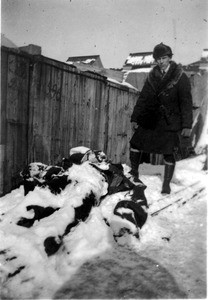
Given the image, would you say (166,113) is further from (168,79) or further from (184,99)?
(168,79)

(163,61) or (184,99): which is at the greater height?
(163,61)

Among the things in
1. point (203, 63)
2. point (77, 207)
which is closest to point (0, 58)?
point (77, 207)

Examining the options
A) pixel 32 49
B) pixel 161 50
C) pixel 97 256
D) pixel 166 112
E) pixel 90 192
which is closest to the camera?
pixel 97 256

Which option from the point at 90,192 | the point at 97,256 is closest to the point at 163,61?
the point at 90,192

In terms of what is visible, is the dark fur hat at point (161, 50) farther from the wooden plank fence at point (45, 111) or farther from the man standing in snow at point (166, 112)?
the wooden plank fence at point (45, 111)

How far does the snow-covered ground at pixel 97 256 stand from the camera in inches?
74.9

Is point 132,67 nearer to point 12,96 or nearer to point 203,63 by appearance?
point 203,63

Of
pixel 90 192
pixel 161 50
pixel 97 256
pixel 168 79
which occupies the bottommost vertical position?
pixel 97 256

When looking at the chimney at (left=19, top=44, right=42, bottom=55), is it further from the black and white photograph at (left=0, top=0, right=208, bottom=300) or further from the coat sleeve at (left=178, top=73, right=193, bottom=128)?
the coat sleeve at (left=178, top=73, right=193, bottom=128)

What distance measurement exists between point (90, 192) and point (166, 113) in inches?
78.9

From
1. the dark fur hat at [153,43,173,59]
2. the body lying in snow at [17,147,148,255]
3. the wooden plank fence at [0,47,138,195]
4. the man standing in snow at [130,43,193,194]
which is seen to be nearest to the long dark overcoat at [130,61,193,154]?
the man standing in snow at [130,43,193,194]

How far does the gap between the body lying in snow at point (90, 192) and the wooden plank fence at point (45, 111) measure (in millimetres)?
520

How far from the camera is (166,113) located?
432cm

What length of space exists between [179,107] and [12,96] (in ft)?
8.35
